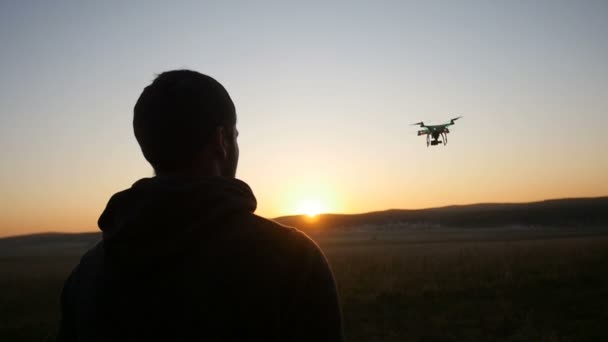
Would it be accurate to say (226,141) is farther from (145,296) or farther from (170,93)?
(145,296)

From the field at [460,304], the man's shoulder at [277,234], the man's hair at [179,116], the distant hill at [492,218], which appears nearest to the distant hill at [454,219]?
the distant hill at [492,218]

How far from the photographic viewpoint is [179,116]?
5.16ft

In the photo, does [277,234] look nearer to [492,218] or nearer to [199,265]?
[199,265]

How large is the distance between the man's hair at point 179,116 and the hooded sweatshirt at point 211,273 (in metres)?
0.12

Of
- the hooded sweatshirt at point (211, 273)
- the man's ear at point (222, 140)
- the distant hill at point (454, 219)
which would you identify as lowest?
the distant hill at point (454, 219)

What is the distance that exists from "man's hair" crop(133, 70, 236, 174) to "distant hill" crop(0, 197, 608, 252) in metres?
100

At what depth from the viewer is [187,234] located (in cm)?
143

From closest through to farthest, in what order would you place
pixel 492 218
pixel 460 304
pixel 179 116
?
pixel 179 116
pixel 460 304
pixel 492 218

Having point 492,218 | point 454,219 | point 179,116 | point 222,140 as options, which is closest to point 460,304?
point 222,140

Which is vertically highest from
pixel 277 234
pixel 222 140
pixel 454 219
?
pixel 222 140

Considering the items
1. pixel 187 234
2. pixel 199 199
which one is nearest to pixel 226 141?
pixel 199 199

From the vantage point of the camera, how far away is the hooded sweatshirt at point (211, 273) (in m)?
1.42

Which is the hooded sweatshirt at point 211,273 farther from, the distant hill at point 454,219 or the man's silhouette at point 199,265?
the distant hill at point 454,219

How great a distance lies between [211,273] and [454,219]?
12827 cm
